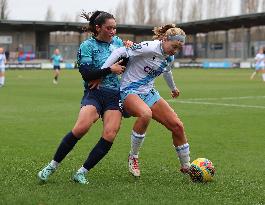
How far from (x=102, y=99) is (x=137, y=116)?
0.52 metres

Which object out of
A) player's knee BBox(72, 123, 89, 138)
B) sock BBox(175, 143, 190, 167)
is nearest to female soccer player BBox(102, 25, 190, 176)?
sock BBox(175, 143, 190, 167)

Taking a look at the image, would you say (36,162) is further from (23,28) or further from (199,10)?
(199,10)

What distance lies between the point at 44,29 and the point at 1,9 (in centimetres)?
1985

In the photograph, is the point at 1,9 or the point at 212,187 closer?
the point at 212,187

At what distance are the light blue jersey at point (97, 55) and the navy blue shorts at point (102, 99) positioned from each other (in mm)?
97

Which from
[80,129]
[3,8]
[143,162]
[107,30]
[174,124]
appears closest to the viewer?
[80,129]

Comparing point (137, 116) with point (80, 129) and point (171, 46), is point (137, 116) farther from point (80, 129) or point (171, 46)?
point (171, 46)

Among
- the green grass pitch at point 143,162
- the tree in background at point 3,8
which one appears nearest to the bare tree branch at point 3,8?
the tree in background at point 3,8

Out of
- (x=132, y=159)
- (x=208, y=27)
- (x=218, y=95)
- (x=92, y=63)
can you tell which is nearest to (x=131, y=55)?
(x=92, y=63)

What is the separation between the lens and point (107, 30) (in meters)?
8.01

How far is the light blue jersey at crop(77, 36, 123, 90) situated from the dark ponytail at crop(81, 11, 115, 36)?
0.13 meters

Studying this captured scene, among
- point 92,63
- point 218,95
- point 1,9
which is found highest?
point 1,9

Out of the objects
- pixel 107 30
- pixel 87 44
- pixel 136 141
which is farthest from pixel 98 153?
pixel 107 30

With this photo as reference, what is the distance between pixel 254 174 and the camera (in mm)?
8477
